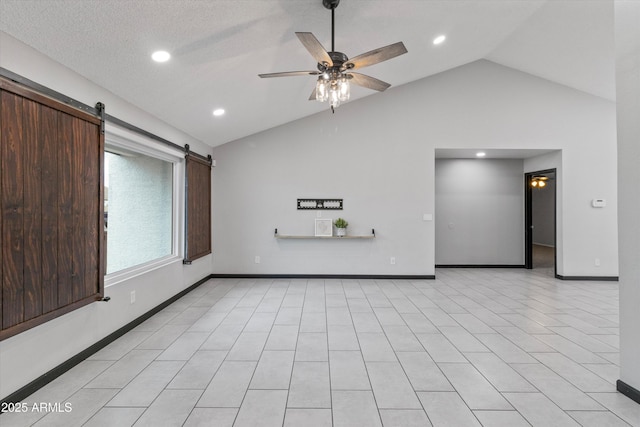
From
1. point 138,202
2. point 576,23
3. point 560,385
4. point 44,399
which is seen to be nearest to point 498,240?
point 576,23

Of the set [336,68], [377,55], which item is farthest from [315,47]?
[377,55]

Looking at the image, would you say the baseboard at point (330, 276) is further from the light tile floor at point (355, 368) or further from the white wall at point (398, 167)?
the light tile floor at point (355, 368)

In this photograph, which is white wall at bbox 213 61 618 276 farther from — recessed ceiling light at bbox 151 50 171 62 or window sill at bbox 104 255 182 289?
recessed ceiling light at bbox 151 50 171 62

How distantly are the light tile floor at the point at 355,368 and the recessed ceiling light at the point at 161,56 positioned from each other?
2.63 meters

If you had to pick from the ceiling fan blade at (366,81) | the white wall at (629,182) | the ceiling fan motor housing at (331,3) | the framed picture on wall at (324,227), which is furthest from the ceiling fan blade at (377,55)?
the framed picture on wall at (324,227)

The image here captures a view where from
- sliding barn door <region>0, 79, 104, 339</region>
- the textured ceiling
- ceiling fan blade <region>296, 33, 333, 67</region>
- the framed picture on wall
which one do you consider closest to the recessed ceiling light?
the textured ceiling

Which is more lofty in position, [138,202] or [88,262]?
[138,202]

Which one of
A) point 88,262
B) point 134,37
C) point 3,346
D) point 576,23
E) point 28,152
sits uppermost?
point 576,23

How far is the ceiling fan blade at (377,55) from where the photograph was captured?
2.31 m

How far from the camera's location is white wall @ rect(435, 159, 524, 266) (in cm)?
724

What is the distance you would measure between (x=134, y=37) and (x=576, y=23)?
5311 millimetres

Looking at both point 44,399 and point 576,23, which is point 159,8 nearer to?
point 44,399

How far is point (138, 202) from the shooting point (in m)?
4.07

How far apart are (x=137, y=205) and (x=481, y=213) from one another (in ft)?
22.0
